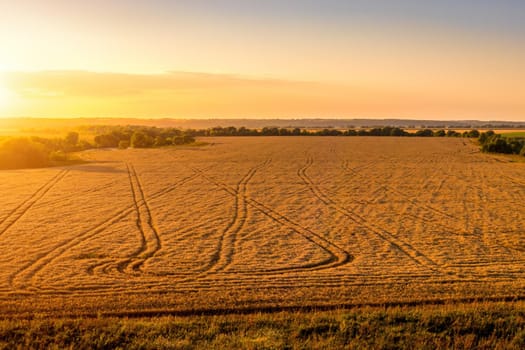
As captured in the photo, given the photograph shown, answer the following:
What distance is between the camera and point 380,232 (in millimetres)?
20281

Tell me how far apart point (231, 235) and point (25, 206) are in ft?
37.6

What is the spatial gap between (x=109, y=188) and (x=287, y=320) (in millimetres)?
A: 22523

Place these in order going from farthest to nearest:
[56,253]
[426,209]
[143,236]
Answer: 1. [426,209]
2. [143,236]
3. [56,253]

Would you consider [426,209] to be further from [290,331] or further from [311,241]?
[290,331]

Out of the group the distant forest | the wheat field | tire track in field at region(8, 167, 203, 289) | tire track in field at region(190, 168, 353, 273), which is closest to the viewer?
the wheat field

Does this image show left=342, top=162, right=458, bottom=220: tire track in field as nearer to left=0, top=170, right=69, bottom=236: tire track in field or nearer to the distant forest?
left=0, top=170, right=69, bottom=236: tire track in field

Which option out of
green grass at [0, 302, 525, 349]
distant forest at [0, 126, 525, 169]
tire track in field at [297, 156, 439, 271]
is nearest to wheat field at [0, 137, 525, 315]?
tire track in field at [297, 156, 439, 271]

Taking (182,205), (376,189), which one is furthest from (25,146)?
(376,189)

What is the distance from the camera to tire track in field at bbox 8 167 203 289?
543 inches

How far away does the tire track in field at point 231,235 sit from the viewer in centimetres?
1557

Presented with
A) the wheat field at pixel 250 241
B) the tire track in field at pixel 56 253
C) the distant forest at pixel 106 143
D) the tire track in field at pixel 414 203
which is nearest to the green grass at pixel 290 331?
the wheat field at pixel 250 241

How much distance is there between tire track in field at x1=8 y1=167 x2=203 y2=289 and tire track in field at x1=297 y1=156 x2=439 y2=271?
9610mm

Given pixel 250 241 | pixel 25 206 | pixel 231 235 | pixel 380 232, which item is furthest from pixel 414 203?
pixel 25 206

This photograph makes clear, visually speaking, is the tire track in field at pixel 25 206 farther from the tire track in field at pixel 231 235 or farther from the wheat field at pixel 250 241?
the tire track in field at pixel 231 235
